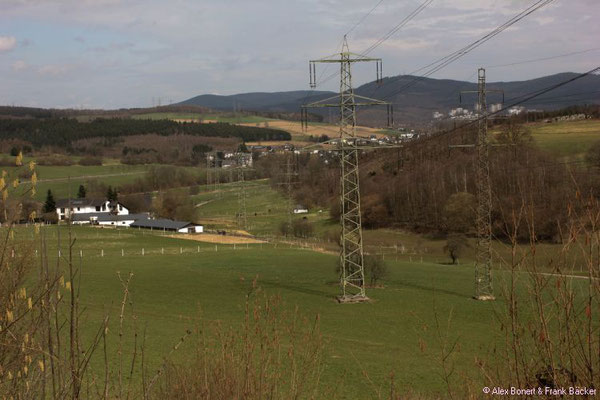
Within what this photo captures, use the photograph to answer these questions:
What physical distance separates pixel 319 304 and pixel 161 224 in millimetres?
52496

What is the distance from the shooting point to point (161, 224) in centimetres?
7819

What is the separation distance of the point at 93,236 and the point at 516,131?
46.8 m

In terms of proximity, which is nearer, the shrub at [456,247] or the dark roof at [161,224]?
the shrub at [456,247]

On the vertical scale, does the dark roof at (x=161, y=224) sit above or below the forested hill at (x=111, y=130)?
below

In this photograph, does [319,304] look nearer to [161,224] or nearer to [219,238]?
[219,238]

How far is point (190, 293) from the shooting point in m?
32.9

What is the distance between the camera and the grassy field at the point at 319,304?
16359mm

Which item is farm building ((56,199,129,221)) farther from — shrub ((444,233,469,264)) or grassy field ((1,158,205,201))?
shrub ((444,233,469,264))

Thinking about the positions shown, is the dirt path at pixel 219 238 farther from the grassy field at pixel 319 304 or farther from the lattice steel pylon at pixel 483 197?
the lattice steel pylon at pixel 483 197

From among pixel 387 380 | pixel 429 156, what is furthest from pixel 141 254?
pixel 429 156

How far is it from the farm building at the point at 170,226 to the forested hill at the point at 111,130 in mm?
84075

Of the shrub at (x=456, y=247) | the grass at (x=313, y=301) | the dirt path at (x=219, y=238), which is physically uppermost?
the grass at (x=313, y=301)

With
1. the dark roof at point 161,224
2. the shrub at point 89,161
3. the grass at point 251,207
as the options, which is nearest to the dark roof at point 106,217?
the dark roof at point 161,224

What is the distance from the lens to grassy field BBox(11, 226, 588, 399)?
16.4 m
